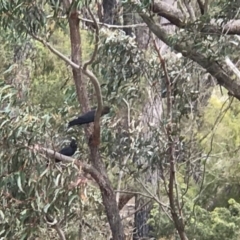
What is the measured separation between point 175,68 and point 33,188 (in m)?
1.55

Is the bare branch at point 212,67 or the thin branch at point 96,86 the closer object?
the thin branch at point 96,86

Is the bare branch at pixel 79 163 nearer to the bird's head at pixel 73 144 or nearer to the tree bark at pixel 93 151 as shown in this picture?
the tree bark at pixel 93 151

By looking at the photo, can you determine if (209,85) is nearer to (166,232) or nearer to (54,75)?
(166,232)

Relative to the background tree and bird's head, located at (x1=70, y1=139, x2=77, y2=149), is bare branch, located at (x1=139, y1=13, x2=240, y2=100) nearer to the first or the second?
the background tree

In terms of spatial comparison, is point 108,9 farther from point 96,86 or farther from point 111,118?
point 96,86

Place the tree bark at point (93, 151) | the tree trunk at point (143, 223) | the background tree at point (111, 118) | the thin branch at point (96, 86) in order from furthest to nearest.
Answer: the tree trunk at point (143, 223), the tree bark at point (93, 151), the thin branch at point (96, 86), the background tree at point (111, 118)

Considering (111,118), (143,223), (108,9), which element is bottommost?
(111,118)

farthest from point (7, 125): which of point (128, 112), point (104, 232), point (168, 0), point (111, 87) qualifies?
point (168, 0)

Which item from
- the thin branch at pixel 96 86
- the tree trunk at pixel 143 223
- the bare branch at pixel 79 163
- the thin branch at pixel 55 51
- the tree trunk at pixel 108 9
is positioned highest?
the tree trunk at pixel 108 9

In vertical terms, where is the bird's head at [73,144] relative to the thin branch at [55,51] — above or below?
below

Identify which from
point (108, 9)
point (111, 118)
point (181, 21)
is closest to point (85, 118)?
point (111, 118)

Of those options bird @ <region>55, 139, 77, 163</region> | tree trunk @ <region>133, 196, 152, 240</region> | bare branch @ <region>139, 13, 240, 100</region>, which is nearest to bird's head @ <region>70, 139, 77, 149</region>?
bird @ <region>55, 139, 77, 163</region>

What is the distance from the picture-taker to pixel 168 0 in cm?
525

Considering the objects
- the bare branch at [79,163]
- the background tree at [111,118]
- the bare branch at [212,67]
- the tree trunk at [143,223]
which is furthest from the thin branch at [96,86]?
the tree trunk at [143,223]
